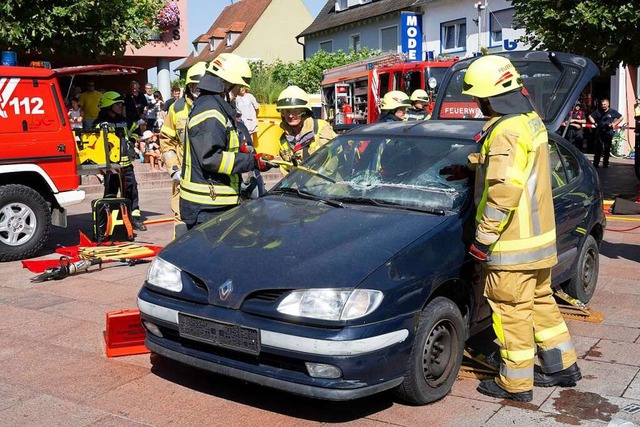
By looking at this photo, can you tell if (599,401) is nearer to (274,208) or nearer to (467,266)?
(467,266)

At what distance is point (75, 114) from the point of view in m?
15.4

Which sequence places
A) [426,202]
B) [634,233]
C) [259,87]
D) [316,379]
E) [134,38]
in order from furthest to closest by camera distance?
1. [259,87]
2. [134,38]
3. [634,233]
4. [426,202]
5. [316,379]

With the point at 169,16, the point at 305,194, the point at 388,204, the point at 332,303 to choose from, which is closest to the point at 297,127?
the point at 305,194

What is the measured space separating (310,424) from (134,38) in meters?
11.1

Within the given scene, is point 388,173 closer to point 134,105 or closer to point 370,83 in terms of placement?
point 134,105

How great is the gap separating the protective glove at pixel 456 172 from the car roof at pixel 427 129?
31 cm

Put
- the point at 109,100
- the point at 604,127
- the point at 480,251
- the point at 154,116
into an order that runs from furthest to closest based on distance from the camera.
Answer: the point at 154,116, the point at 604,127, the point at 109,100, the point at 480,251

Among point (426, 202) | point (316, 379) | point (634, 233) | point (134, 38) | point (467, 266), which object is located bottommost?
point (634, 233)

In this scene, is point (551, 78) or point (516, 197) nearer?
point (516, 197)

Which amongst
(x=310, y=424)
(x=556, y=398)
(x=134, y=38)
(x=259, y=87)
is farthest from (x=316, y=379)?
(x=259, y=87)

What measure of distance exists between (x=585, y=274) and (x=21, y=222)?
586 centimetres

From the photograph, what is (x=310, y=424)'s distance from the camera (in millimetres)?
4078

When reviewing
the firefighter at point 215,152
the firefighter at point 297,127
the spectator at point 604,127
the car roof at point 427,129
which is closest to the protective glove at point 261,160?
the firefighter at point 215,152

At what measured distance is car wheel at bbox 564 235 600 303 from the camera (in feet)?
19.9
